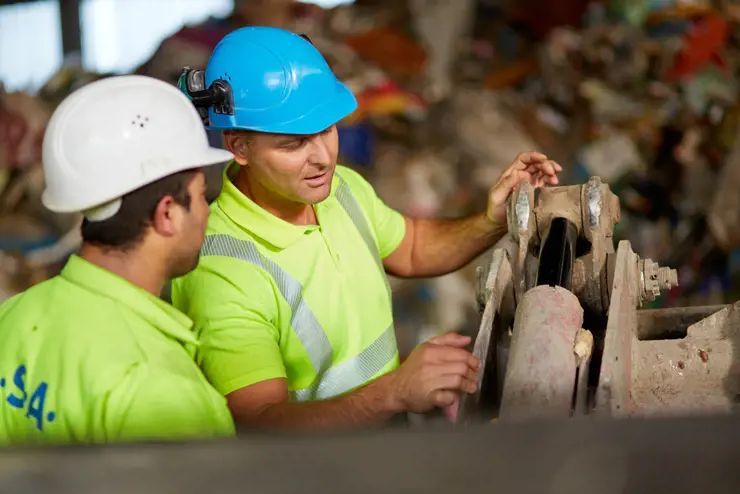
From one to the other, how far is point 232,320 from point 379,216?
732mm

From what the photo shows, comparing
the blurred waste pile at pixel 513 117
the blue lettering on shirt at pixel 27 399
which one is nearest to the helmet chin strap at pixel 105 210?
the blue lettering on shirt at pixel 27 399

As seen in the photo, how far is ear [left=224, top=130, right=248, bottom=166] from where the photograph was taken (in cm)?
254

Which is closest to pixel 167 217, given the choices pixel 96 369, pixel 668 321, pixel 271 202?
pixel 96 369

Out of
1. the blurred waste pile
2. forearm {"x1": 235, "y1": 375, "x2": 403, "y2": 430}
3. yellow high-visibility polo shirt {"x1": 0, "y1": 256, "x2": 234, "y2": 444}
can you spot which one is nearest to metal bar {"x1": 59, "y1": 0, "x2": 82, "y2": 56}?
the blurred waste pile

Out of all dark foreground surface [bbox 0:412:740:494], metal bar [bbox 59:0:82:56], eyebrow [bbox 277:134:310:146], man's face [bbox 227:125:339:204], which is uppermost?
metal bar [bbox 59:0:82:56]

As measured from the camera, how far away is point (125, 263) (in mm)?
1958

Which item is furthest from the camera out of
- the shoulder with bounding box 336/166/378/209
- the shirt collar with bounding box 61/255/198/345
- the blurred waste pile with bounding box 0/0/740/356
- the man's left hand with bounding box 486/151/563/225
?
the blurred waste pile with bounding box 0/0/740/356

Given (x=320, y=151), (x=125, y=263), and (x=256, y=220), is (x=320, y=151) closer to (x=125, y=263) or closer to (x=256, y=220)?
(x=256, y=220)

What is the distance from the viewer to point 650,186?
655cm

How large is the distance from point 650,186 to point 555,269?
4.47 meters

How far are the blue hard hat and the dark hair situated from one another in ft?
1.73

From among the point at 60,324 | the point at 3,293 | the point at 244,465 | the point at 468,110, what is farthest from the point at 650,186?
the point at 244,465

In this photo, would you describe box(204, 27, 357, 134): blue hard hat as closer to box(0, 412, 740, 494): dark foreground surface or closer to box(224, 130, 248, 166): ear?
box(224, 130, 248, 166): ear

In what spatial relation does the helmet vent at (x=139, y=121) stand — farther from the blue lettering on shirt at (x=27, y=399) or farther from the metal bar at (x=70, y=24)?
the metal bar at (x=70, y=24)
